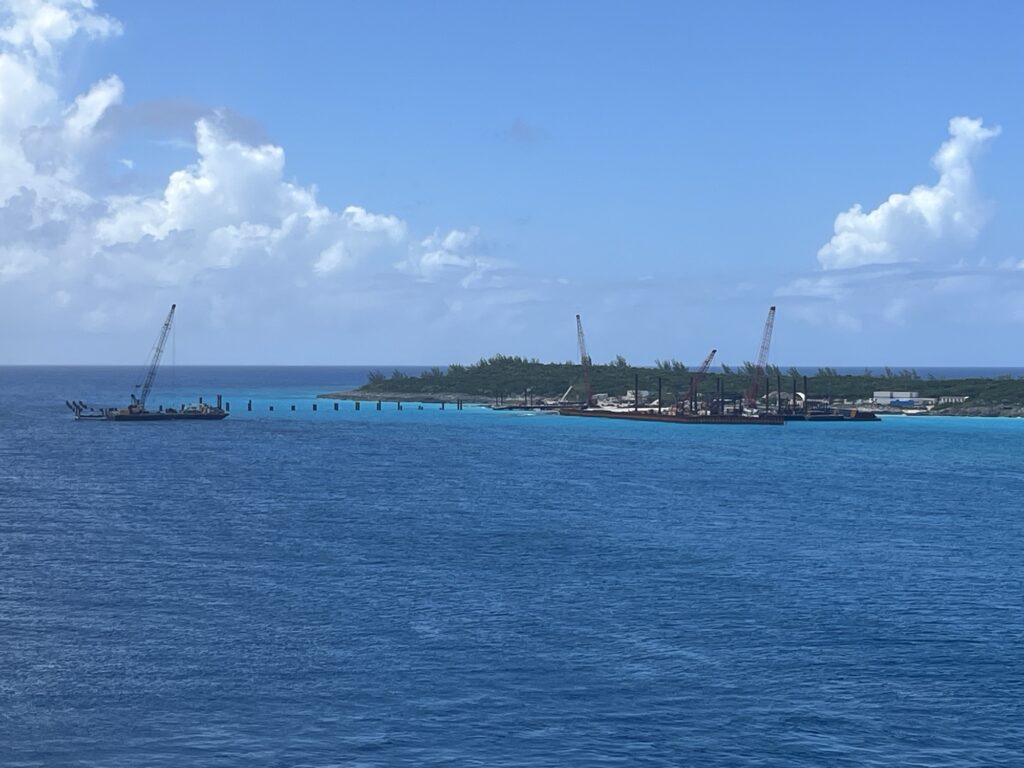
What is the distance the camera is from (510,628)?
6219cm

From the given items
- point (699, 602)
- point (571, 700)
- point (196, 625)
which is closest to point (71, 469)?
point (196, 625)

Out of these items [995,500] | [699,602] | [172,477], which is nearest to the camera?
[699,602]

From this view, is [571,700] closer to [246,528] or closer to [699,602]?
[699,602]

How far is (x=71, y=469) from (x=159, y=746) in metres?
112

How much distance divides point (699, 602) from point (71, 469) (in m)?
105

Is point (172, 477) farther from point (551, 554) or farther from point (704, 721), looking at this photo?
point (704, 721)

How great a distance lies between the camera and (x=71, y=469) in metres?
148

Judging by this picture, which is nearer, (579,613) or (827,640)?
(827,640)

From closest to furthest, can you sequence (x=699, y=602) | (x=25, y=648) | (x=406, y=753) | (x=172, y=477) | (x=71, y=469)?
(x=406, y=753), (x=25, y=648), (x=699, y=602), (x=172, y=477), (x=71, y=469)

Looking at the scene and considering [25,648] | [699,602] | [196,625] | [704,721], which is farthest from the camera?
[699,602]

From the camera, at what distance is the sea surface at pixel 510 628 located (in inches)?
1818

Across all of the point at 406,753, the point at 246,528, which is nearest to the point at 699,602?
the point at 406,753

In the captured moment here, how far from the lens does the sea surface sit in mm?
46188

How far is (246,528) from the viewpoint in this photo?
9775 centimetres
